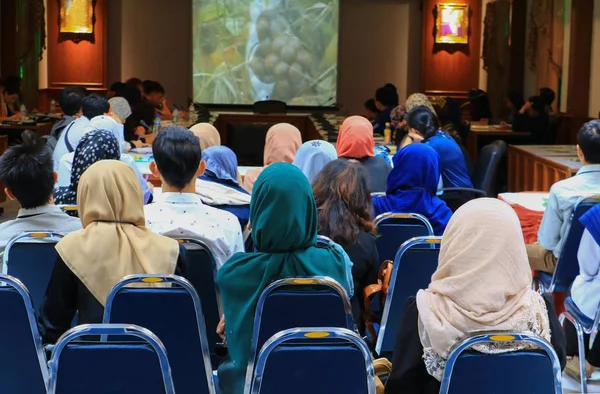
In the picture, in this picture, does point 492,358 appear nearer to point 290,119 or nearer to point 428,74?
point 290,119

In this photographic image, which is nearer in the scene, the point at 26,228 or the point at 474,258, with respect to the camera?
the point at 474,258

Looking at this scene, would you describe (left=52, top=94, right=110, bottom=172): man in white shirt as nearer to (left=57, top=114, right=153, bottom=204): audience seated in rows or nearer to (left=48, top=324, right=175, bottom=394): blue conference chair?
(left=57, top=114, right=153, bottom=204): audience seated in rows

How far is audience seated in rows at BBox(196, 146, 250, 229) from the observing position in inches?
185

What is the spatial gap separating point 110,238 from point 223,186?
181 centimetres

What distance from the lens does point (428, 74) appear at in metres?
15.5

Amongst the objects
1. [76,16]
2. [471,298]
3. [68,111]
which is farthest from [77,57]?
[471,298]

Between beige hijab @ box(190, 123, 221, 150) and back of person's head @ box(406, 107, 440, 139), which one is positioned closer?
beige hijab @ box(190, 123, 221, 150)

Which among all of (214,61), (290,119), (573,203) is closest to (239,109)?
(214,61)

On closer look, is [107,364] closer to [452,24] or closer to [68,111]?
[68,111]

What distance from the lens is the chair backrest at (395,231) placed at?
14.0 feet

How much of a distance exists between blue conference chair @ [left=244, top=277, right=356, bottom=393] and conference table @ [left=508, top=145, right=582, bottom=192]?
541 cm

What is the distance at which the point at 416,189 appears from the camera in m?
5.05

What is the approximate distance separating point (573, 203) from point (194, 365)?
2.19 meters

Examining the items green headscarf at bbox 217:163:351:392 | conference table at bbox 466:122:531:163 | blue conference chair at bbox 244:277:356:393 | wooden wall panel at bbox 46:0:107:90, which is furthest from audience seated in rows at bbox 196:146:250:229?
wooden wall panel at bbox 46:0:107:90
